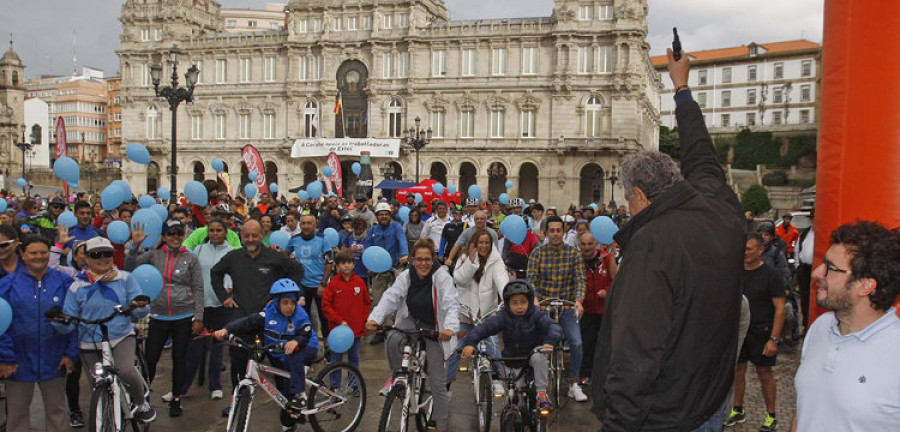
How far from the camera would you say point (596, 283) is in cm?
761

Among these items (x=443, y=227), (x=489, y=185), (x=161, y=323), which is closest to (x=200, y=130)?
(x=489, y=185)

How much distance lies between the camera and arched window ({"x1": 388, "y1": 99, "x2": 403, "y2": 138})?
45.8 metres

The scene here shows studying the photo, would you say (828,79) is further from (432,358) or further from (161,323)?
(161,323)

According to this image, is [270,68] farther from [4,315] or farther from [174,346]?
[4,315]

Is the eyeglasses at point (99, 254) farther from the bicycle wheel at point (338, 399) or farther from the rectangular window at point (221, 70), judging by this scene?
the rectangular window at point (221, 70)

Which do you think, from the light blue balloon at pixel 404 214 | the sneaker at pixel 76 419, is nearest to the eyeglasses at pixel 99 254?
the sneaker at pixel 76 419

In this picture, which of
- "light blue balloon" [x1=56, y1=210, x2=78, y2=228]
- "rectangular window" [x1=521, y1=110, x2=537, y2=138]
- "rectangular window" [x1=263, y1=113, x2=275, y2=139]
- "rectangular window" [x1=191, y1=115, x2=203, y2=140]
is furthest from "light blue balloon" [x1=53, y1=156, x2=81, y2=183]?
"rectangular window" [x1=191, y1=115, x2=203, y2=140]

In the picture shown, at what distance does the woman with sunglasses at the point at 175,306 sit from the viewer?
21.9ft

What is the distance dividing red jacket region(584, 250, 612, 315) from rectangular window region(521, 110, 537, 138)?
3636cm

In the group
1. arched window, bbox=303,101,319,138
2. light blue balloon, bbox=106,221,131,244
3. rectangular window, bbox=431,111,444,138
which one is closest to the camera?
light blue balloon, bbox=106,221,131,244

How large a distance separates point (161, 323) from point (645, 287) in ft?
18.5

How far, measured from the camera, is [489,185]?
45.5 m

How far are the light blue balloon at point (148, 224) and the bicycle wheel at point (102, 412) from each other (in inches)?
101

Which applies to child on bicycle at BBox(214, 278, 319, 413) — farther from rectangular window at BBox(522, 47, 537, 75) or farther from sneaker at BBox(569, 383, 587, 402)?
rectangular window at BBox(522, 47, 537, 75)
